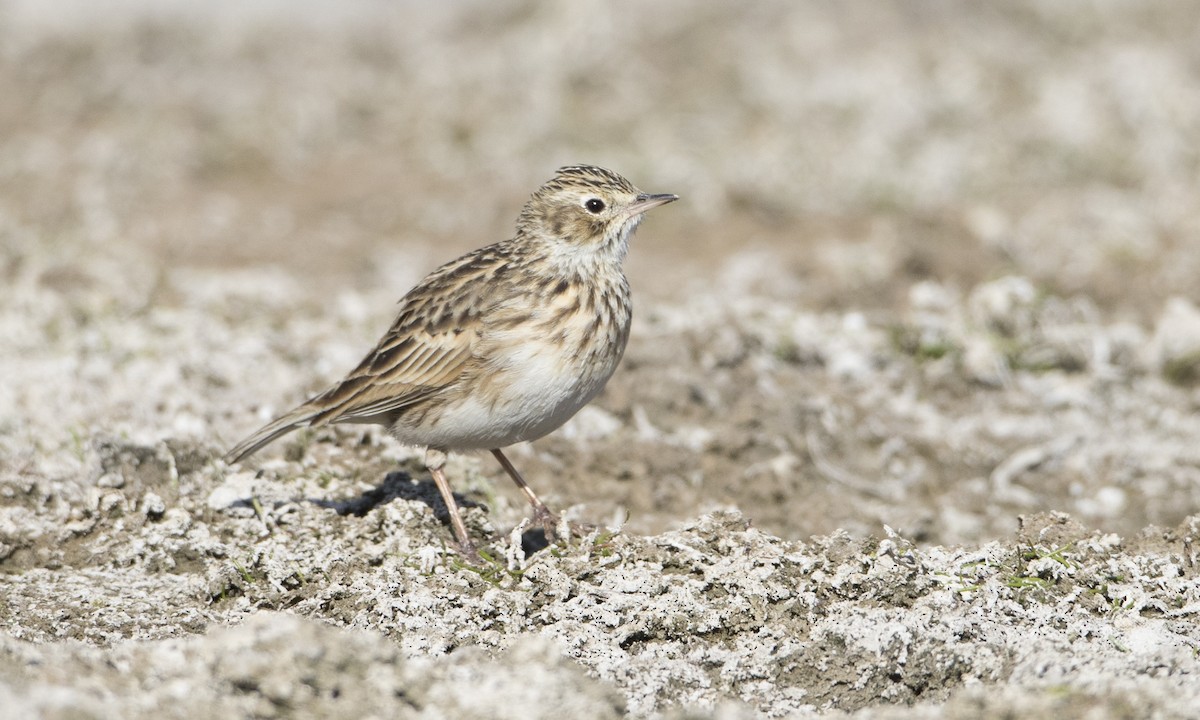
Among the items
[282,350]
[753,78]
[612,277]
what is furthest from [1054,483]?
[753,78]

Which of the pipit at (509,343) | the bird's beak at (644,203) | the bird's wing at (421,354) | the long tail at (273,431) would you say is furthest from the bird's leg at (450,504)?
the bird's beak at (644,203)

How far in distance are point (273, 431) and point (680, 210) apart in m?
6.54

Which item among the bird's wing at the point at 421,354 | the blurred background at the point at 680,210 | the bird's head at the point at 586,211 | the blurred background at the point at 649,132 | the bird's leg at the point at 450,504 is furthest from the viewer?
the blurred background at the point at 649,132

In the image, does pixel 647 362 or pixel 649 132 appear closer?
pixel 647 362

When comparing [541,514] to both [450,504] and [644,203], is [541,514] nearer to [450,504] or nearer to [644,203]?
[450,504]

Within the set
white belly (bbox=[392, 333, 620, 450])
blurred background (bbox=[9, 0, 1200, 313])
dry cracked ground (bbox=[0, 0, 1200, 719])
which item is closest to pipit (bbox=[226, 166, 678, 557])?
white belly (bbox=[392, 333, 620, 450])

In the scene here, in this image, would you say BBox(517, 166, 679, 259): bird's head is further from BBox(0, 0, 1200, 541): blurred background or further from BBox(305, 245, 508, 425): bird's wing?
BBox(0, 0, 1200, 541): blurred background

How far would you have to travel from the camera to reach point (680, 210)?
12.0m

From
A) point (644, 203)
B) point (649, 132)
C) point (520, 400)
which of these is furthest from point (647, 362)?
point (649, 132)

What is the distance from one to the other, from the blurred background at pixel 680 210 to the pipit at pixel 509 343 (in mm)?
1111

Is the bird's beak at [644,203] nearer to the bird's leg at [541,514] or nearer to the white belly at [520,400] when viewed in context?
the white belly at [520,400]

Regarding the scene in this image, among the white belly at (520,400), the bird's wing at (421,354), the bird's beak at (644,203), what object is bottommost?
the white belly at (520,400)

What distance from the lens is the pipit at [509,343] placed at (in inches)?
228

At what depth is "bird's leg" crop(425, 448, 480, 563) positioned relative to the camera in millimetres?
5723
